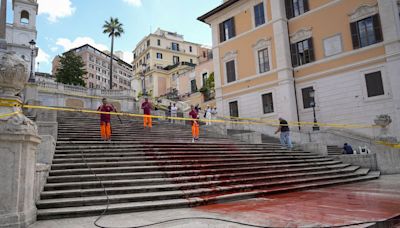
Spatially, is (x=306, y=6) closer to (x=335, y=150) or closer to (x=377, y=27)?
(x=377, y=27)

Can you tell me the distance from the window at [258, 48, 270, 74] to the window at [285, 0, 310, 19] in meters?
3.49

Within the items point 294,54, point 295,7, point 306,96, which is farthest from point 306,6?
point 306,96

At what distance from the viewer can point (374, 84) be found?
18.3 meters

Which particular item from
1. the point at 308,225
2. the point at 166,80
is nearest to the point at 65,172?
the point at 308,225

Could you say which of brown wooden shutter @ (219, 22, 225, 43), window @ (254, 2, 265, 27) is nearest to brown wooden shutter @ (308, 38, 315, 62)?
window @ (254, 2, 265, 27)

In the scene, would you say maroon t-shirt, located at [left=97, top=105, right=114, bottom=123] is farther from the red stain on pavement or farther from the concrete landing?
the red stain on pavement

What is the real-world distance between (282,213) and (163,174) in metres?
3.79

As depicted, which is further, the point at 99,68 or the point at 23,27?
the point at 99,68

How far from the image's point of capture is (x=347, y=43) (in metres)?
20.0

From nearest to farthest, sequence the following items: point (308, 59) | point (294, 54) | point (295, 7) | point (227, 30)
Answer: point (308, 59) → point (294, 54) → point (295, 7) → point (227, 30)

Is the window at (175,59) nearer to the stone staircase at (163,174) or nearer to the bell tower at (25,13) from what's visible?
the bell tower at (25,13)

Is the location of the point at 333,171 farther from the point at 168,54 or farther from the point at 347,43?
the point at 168,54

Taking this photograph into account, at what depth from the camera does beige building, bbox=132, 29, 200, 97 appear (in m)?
56.1

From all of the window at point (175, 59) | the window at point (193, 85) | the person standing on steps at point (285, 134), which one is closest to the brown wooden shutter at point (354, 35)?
the person standing on steps at point (285, 134)
